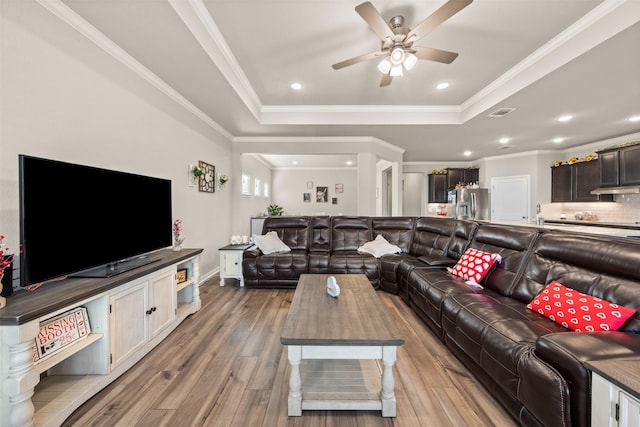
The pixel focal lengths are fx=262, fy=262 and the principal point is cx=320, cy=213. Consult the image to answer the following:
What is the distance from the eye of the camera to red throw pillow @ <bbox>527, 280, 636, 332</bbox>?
1.45 m

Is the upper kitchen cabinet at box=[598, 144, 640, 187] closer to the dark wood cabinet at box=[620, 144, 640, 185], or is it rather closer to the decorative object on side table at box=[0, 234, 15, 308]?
the dark wood cabinet at box=[620, 144, 640, 185]

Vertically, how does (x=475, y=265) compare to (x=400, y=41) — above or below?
below

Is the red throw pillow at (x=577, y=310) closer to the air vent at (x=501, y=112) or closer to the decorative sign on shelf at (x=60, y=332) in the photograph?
the air vent at (x=501, y=112)

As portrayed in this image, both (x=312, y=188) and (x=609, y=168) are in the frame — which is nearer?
(x=609, y=168)

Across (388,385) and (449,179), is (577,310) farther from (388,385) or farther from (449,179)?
(449,179)

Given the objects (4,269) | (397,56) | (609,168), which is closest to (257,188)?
(397,56)

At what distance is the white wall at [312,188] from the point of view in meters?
9.72

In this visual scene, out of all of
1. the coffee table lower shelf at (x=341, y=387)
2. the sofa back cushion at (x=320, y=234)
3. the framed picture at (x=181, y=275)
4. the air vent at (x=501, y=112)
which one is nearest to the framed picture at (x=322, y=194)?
the sofa back cushion at (x=320, y=234)

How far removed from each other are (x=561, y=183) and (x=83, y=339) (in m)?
8.48

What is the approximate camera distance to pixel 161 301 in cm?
234

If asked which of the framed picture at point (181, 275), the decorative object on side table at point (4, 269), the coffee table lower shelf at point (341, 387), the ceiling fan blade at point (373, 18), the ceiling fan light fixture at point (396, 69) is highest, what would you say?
the ceiling fan blade at point (373, 18)

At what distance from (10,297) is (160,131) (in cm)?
209

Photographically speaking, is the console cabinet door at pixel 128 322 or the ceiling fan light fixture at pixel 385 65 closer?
the console cabinet door at pixel 128 322

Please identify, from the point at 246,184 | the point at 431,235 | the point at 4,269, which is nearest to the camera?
the point at 4,269
